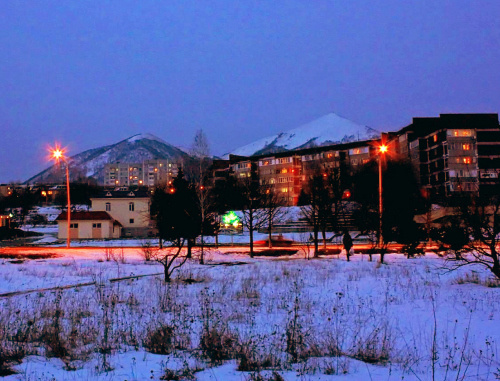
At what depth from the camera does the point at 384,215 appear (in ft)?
83.8

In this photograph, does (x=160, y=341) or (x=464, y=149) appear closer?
(x=160, y=341)

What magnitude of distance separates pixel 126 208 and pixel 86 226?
878 centimetres

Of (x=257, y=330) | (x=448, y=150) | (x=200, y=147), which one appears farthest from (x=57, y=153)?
(x=448, y=150)

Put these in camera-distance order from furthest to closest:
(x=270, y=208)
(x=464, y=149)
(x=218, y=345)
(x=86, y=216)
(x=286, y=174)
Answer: (x=286, y=174), (x=464, y=149), (x=86, y=216), (x=270, y=208), (x=218, y=345)

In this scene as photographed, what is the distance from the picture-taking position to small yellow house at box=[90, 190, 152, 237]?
68.6m

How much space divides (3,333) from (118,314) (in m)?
2.63

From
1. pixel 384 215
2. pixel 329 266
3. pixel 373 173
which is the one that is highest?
pixel 373 173

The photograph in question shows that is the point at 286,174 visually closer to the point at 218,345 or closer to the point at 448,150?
the point at 448,150

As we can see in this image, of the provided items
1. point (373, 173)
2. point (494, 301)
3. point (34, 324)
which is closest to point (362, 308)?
point (494, 301)

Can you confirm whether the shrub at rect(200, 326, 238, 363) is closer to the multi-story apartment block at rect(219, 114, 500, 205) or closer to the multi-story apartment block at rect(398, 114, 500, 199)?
the multi-story apartment block at rect(219, 114, 500, 205)

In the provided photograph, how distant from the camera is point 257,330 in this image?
8.98m

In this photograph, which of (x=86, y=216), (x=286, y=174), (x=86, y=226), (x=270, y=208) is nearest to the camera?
(x=270, y=208)

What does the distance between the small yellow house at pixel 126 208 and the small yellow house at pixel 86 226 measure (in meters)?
6.14

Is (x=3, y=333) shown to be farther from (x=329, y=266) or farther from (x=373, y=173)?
(x=373, y=173)
